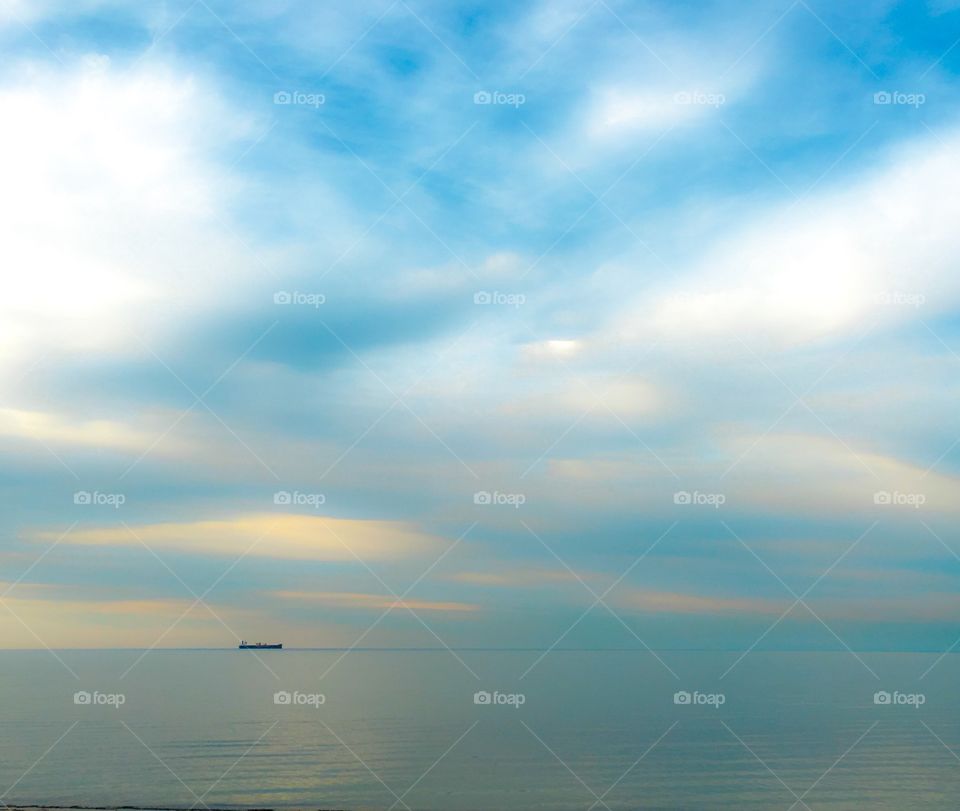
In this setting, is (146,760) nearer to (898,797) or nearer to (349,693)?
(898,797)


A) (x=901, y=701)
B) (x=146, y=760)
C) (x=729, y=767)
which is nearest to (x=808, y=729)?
(x=729, y=767)

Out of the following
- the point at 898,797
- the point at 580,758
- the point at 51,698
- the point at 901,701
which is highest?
the point at 51,698

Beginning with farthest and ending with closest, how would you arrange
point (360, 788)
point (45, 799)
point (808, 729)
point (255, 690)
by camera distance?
point (255, 690), point (808, 729), point (360, 788), point (45, 799)

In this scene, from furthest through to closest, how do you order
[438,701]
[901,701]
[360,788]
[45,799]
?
[901,701] < [438,701] < [360,788] < [45,799]

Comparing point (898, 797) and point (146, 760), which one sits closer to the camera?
point (898, 797)

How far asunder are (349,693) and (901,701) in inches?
3133

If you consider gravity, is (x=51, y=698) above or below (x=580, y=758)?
above

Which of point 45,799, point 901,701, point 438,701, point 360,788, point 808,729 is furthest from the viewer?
point 901,701

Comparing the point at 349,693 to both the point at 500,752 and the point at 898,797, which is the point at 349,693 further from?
the point at 898,797

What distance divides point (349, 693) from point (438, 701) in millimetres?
19638

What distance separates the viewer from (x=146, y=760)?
62.8 metres

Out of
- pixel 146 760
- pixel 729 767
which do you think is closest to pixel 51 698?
pixel 146 760

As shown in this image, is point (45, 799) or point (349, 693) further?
point (349, 693)

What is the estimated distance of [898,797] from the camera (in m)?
52.9
